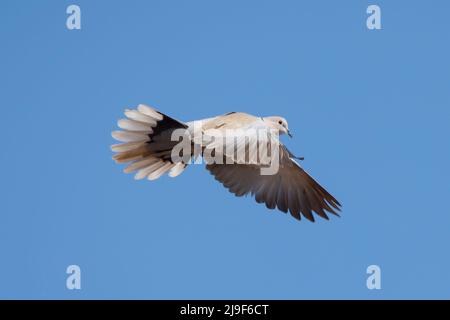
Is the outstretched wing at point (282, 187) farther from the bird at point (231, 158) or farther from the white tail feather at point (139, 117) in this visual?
the white tail feather at point (139, 117)

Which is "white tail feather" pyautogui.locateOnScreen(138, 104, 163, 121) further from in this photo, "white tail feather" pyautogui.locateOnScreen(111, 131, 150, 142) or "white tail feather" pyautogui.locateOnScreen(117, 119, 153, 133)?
"white tail feather" pyautogui.locateOnScreen(111, 131, 150, 142)

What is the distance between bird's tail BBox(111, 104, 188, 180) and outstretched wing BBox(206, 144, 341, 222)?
2.72 ft

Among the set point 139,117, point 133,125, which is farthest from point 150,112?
point 133,125

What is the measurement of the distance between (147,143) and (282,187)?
1964mm

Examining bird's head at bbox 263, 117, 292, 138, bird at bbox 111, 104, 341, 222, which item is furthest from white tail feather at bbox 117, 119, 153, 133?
bird's head at bbox 263, 117, 292, 138

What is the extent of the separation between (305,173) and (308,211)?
47 centimetres

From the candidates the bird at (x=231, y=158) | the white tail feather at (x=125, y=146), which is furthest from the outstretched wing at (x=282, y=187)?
the white tail feather at (x=125, y=146)

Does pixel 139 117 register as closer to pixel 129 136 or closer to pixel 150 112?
pixel 150 112

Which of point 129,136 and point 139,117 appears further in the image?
point 129,136

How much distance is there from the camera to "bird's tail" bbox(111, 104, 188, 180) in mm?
11641

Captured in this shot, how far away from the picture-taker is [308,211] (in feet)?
42.1

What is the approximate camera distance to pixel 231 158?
11.3 metres

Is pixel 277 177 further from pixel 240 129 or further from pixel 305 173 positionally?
pixel 240 129

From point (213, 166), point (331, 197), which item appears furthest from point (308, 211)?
point (213, 166)
